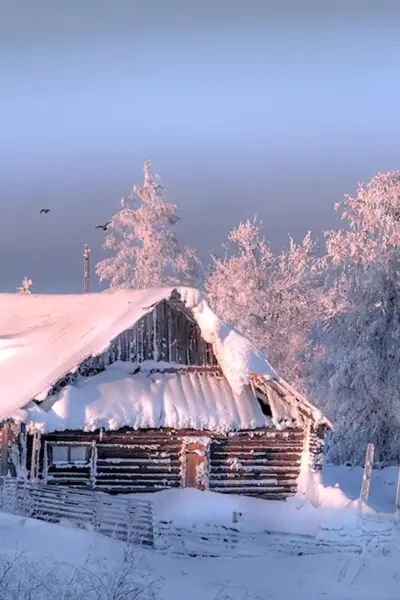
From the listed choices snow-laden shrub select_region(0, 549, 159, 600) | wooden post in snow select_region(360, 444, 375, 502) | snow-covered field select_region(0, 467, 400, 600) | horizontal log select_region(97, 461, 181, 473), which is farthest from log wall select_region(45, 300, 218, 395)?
snow-laden shrub select_region(0, 549, 159, 600)

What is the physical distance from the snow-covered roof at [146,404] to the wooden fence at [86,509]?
2.07m

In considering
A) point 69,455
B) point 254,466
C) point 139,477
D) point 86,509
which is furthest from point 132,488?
point 86,509

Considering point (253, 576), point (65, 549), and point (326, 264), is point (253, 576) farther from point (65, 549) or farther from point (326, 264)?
point (326, 264)

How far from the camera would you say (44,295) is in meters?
35.1

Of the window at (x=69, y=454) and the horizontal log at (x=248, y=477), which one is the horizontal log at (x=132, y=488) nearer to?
the window at (x=69, y=454)

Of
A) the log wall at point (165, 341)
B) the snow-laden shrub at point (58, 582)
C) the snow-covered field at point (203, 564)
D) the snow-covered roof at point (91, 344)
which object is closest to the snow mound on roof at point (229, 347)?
the snow-covered roof at point (91, 344)

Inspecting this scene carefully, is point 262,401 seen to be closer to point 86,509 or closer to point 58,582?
point 86,509

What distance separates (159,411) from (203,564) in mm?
5712

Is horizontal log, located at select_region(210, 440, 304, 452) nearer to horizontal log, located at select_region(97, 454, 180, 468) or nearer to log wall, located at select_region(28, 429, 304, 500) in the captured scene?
log wall, located at select_region(28, 429, 304, 500)

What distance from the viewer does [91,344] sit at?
27.4 metres

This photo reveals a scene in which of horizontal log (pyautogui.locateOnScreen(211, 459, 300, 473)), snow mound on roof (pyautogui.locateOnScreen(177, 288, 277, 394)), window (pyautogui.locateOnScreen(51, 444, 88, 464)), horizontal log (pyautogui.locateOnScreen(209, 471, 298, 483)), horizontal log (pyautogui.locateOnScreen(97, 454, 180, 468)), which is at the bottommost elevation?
horizontal log (pyautogui.locateOnScreen(209, 471, 298, 483))

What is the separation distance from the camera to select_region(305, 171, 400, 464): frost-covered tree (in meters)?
36.2

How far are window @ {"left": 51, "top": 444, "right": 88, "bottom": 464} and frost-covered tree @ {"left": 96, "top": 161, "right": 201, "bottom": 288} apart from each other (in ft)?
72.7

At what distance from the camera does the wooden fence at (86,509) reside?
75.0ft
